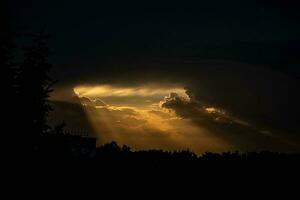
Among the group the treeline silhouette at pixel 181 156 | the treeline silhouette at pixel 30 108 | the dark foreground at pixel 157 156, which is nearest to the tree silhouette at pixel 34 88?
the treeline silhouette at pixel 30 108

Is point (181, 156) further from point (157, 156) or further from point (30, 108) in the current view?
point (30, 108)

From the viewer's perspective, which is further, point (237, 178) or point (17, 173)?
point (237, 178)

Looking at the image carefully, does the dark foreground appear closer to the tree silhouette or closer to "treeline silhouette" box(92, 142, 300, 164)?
"treeline silhouette" box(92, 142, 300, 164)

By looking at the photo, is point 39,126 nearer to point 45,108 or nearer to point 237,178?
point 45,108

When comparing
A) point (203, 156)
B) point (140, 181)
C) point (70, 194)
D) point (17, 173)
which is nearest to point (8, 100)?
point (17, 173)

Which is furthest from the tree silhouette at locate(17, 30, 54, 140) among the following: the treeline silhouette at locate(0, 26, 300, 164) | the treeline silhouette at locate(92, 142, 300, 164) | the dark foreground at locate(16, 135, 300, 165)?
the treeline silhouette at locate(92, 142, 300, 164)

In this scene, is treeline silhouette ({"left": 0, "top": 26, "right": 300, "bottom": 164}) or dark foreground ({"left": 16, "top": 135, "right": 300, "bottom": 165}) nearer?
treeline silhouette ({"left": 0, "top": 26, "right": 300, "bottom": 164})

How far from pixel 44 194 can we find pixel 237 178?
102 feet

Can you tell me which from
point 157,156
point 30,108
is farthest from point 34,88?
point 157,156

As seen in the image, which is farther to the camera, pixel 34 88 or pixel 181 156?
pixel 181 156

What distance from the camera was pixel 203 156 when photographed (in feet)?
197

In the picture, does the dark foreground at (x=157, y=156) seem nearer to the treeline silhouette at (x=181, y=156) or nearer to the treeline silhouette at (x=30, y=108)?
the treeline silhouette at (x=181, y=156)

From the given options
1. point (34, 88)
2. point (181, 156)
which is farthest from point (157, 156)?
point (34, 88)

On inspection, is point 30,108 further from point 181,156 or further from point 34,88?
point 181,156
